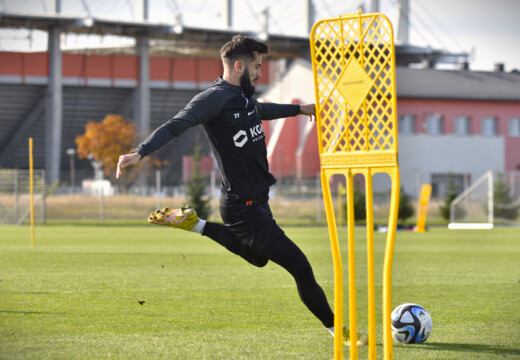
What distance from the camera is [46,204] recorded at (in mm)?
35562

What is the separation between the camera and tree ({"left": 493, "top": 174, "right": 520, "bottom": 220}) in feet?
114

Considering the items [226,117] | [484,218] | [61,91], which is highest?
[61,91]

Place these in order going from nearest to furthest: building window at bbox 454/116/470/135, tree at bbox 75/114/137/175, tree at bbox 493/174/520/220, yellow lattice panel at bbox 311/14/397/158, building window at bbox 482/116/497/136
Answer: yellow lattice panel at bbox 311/14/397/158, tree at bbox 493/174/520/220, tree at bbox 75/114/137/175, building window at bbox 454/116/470/135, building window at bbox 482/116/497/136

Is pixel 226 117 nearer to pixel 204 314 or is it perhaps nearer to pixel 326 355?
pixel 326 355

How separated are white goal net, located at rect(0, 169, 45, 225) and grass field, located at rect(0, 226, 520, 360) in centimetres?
1812

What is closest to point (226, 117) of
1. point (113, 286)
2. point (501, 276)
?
point (113, 286)

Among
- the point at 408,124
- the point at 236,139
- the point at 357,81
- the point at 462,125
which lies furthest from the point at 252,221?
the point at 462,125

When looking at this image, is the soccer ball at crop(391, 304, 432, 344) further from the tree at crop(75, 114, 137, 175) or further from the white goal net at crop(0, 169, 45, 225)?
the tree at crop(75, 114, 137, 175)

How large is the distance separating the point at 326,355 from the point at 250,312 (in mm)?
2182

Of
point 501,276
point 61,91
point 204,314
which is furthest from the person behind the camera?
point 61,91

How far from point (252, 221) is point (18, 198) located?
2904cm

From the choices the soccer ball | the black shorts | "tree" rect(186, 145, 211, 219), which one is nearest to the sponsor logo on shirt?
the black shorts

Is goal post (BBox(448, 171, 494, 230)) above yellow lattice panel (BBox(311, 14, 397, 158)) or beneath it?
beneath

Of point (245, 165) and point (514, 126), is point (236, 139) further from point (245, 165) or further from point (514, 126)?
point (514, 126)
